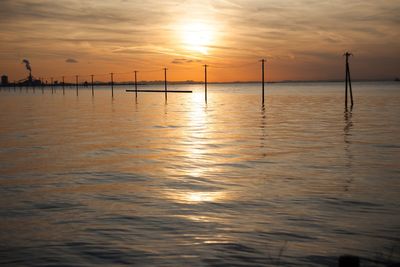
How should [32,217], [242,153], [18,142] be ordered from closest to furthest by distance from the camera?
[32,217] → [242,153] → [18,142]

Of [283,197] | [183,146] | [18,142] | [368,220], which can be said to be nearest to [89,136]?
[18,142]

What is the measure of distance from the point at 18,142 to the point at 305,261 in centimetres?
2587

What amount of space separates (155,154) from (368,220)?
48.4 feet

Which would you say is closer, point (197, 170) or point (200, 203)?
point (200, 203)

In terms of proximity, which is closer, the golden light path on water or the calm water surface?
the calm water surface

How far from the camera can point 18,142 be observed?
30484 millimetres

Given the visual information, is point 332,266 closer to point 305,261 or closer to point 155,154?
point 305,261

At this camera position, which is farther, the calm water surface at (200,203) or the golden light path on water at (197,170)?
the golden light path on water at (197,170)

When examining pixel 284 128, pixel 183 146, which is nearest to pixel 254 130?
pixel 284 128

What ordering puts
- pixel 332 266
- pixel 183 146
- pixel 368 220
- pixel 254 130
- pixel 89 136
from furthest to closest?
pixel 254 130 < pixel 89 136 < pixel 183 146 < pixel 368 220 < pixel 332 266

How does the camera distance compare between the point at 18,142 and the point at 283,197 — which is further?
the point at 18,142

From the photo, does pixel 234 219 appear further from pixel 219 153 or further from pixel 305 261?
pixel 219 153

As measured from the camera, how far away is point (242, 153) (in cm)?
2481

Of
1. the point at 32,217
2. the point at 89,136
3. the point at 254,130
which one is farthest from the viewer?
the point at 254,130
